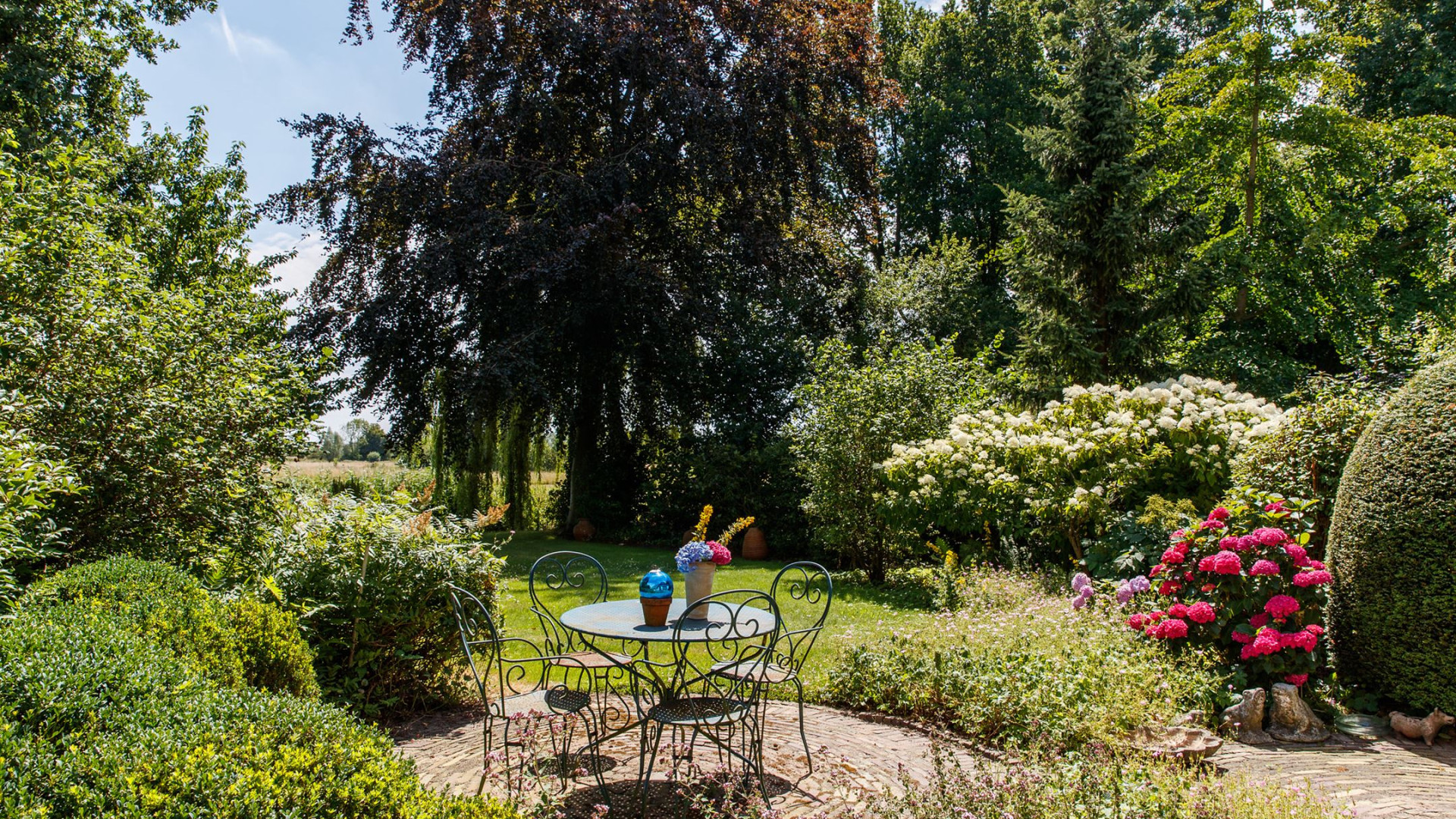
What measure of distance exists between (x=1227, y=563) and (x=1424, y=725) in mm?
1134

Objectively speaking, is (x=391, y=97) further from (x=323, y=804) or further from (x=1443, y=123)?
(x=1443, y=123)

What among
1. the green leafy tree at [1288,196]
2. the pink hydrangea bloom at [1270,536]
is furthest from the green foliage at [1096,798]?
the green leafy tree at [1288,196]

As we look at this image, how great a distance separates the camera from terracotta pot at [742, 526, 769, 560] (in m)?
11.9

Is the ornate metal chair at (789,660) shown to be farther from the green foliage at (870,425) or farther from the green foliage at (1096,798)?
the green foliage at (870,425)

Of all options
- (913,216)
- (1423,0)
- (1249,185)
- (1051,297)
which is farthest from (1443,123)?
(913,216)

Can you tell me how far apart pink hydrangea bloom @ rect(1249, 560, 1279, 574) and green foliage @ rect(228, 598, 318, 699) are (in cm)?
501

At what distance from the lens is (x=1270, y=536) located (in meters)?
4.50

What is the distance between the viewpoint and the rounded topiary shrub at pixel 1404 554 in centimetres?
407

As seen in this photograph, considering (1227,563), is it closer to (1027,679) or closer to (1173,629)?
(1173,629)

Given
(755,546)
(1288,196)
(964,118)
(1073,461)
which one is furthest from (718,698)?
(964,118)

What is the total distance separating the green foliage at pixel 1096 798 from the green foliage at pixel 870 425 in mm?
6212

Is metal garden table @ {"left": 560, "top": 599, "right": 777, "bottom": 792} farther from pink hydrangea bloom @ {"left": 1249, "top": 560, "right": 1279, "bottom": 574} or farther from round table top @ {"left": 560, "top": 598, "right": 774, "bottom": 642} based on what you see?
pink hydrangea bloom @ {"left": 1249, "top": 560, "right": 1279, "bottom": 574}

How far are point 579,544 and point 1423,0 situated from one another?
20.9 m

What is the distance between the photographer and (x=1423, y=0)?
53.9 feet
